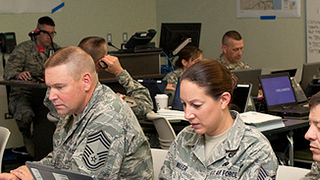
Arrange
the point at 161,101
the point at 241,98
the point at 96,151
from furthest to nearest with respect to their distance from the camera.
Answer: the point at 161,101 < the point at 241,98 < the point at 96,151

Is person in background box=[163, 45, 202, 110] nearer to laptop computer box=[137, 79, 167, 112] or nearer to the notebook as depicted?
laptop computer box=[137, 79, 167, 112]

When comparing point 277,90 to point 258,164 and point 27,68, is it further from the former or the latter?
point 27,68

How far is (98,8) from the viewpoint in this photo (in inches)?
293

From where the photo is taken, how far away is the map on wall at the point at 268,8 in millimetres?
6438

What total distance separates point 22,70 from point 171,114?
9.51 ft

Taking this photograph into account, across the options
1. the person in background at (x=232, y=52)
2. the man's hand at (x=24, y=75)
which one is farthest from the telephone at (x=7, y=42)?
the person in background at (x=232, y=52)

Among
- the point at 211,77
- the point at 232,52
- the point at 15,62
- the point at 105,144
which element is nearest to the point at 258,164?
the point at 211,77

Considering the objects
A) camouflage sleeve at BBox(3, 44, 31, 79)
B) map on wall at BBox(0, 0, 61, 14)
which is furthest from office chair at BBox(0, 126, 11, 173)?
map on wall at BBox(0, 0, 61, 14)

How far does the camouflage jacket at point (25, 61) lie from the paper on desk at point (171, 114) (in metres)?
2.65

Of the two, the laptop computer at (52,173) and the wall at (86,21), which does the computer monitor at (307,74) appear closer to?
the wall at (86,21)

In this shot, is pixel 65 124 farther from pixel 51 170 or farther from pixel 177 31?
pixel 177 31

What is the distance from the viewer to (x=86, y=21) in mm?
7293

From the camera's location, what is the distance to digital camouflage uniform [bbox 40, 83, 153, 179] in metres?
2.00

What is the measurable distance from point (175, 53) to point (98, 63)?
2.75 meters
